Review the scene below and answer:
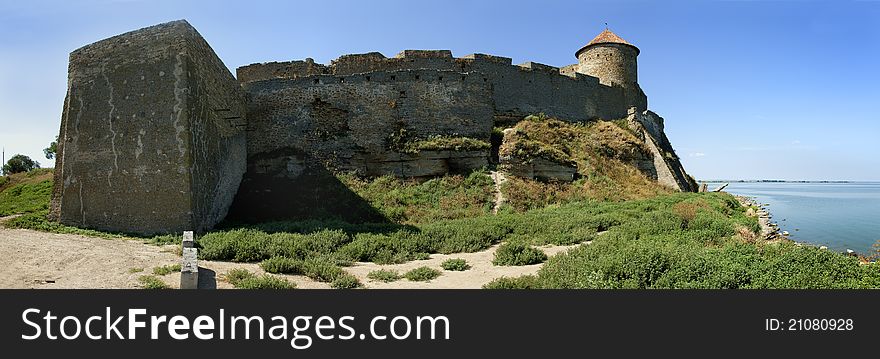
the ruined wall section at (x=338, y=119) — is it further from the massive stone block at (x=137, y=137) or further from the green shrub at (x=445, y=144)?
the massive stone block at (x=137, y=137)

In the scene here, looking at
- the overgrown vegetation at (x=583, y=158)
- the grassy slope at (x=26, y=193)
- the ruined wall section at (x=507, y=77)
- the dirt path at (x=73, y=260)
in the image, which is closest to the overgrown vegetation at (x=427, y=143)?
the overgrown vegetation at (x=583, y=158)

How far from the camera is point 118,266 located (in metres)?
8.11

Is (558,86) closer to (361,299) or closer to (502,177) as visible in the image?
(502,177)

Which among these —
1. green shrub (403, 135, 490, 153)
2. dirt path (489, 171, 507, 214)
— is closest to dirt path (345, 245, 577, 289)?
dirt path (489, 171, 507, 214)

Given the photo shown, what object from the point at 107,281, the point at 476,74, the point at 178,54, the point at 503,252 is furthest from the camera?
the point at 476,74

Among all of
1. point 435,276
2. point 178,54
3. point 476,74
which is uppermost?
point 476,74

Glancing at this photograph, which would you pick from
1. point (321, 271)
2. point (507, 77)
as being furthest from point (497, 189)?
point (321, 271)

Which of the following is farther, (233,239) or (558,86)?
(558,86)

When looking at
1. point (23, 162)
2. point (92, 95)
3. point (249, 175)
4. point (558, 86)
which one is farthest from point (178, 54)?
point (23, 162)

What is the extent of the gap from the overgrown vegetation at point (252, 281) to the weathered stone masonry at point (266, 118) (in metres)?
5.80

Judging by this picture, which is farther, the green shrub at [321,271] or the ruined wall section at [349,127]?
the ruined wall section at [349,127]

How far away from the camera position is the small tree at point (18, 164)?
45219 millimetres

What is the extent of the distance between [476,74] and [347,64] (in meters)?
5.67

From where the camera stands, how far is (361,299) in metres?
4.55
